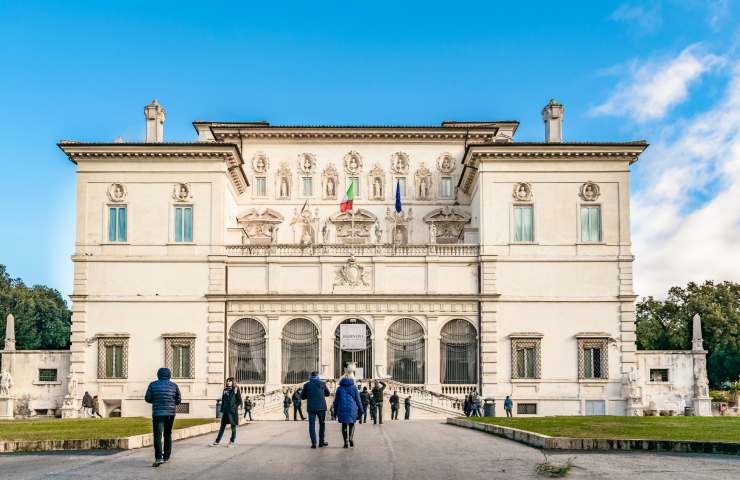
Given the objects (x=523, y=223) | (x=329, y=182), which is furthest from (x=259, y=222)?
(x=523, y=223)

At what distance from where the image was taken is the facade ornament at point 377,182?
61.3 meters

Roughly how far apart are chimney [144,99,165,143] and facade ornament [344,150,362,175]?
11.7 metres

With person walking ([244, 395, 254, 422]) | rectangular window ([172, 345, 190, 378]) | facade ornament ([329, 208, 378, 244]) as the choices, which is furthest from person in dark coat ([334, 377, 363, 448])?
facade ornament ([329, 208, 378, 244])

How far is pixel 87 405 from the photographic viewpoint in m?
49.6

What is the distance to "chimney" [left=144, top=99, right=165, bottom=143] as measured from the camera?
184ft

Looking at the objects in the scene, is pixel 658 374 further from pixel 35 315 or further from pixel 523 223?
pixel 35 315

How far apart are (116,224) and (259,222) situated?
9.88 m

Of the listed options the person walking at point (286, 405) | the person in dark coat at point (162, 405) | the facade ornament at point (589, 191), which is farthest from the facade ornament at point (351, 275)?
the person in dark coat at point (162, 405)

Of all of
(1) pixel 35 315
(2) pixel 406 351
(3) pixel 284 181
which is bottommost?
(2) pixel 406 351

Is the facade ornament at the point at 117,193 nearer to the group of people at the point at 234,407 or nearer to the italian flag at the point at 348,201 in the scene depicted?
the italian flag at the point at 348,201

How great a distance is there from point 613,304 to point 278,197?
70.4 feet

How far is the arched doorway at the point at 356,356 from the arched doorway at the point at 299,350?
3.56 feet

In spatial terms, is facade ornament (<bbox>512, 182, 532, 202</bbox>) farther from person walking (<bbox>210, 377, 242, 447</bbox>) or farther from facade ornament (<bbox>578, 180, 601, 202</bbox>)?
person walking (<bbox>210, 377, 242, 447</bbox>)

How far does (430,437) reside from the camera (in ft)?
92.0
